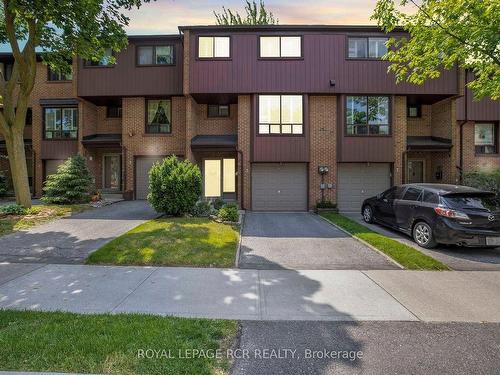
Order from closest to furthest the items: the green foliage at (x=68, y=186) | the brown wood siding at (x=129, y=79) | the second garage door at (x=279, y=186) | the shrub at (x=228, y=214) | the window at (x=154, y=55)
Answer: the shrub at (x=228, y=214), the green foliage at (x=68, y=186), the second garage door at (x=279, y=186), the brown wood siding at (x=129, y=79), the window at (x=154, y=55)

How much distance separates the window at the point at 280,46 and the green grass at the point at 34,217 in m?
11.1

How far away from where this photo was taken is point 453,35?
27.6 feet

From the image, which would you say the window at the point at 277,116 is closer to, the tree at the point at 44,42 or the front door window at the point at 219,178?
the front door window at the point at 219,178

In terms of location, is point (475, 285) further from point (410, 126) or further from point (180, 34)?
point (180, 34)

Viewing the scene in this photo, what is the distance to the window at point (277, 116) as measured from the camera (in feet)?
47.4

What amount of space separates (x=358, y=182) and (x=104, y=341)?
1375cm

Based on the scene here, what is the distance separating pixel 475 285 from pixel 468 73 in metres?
15.0

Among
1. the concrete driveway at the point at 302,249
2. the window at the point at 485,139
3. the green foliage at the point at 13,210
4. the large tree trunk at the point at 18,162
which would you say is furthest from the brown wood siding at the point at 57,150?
the window at the point at 485,139

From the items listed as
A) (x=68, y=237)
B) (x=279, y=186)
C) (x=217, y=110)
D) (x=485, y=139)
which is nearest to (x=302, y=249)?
(x=68, y=237)

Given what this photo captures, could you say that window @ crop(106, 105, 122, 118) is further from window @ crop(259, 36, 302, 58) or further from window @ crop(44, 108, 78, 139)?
window @ crop(259, 36, 302, 58)

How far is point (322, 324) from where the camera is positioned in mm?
3854

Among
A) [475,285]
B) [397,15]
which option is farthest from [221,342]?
[397,15]

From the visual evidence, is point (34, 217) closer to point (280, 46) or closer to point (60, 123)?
point (60, 123)

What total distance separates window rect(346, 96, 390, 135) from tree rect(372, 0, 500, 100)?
415 cm
